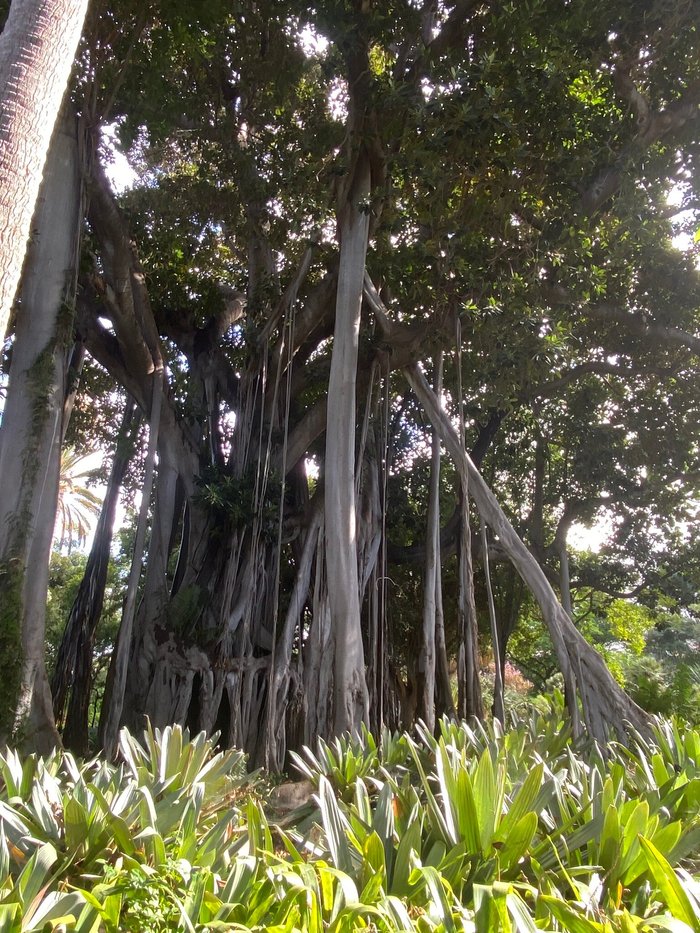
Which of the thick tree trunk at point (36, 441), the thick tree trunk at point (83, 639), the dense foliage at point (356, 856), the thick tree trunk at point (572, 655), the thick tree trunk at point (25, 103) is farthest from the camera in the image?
the thick tree trunk at point (83, 639)

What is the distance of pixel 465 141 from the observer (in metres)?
4.45

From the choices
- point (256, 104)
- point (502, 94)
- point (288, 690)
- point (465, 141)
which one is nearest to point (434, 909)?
point (288, 690)

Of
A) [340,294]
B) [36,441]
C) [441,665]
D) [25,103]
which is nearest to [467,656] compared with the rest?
[441,665]

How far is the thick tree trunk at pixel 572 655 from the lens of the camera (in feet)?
13.1

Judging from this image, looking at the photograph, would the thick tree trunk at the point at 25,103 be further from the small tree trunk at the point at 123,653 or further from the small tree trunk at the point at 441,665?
the small tree trunk at the point at 441,665

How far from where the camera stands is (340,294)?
4.96m

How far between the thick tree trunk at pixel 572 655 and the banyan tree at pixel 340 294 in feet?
0.05

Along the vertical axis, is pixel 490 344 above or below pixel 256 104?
below

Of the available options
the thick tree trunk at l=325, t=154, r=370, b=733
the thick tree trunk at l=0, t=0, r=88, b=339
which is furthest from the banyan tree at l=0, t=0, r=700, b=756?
the thick tree trunk at l=0, t=0, r=88, b=339

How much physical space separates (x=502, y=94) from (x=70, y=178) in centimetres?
305

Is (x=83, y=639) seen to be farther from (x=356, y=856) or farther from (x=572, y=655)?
(x=356, y=856)

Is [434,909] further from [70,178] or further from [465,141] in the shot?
[70,178]

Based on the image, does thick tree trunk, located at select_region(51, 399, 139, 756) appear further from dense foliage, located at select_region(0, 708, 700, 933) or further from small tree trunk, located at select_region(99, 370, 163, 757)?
dense foliage, located at select_region(0, 708, 700, 933)

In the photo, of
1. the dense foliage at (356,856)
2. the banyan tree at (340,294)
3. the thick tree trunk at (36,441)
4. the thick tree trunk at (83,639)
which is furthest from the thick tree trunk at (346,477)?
the thick tree trunk at (83,639)
